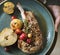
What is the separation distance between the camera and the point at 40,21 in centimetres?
108

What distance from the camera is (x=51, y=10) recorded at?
111 centimetres

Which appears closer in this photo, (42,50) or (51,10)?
(42,50)

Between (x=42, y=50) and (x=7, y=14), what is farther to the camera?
(x=7, y=14)

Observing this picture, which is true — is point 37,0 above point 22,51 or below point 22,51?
→ above

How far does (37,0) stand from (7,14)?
0.20 metres

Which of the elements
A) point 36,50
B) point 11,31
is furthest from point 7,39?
point 36,50

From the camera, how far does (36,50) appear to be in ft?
3.18

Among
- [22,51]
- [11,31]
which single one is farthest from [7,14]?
[22,51]

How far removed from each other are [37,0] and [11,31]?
0.26 m

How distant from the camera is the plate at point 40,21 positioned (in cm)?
99

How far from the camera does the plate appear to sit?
985mm

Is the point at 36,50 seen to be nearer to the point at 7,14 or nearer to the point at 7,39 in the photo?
the point at 7,39

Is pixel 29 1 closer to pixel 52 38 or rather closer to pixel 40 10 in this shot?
pixel 40 10

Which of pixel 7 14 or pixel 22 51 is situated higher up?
pixel 7 14
